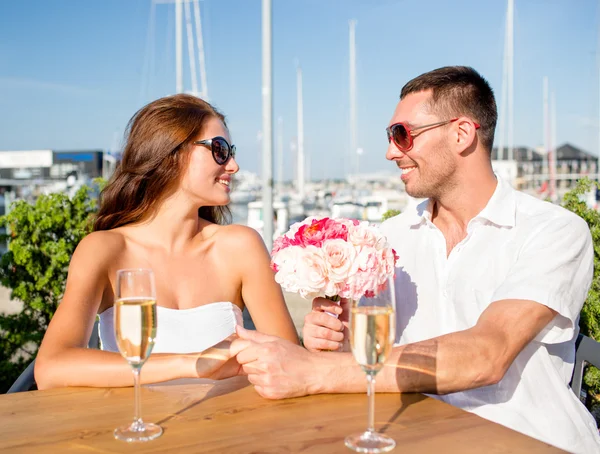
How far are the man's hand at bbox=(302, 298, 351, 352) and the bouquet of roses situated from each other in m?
0.19

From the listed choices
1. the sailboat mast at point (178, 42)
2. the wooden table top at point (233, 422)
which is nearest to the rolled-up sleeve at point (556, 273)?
the wooden table top at point (233, 422)

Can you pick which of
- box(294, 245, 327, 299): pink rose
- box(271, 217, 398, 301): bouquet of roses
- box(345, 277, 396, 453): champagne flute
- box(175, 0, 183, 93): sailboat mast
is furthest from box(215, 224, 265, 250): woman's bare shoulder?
box(175, 0, 183, 93): sailboat mast

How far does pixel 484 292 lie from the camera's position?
8.91ft

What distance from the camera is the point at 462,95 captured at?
3113 mm

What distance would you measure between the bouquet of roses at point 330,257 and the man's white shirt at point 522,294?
0.65 meters

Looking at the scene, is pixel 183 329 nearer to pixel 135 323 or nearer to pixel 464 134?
pixel 135 323

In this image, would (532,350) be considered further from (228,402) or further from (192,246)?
(192,246)

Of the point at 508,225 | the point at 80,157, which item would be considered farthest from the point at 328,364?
the point at 80,157

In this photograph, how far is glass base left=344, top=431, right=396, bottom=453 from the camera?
155 cm

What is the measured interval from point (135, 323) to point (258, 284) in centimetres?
174

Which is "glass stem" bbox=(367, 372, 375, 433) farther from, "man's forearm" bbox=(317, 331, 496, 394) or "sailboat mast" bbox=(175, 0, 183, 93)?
"sailboat mast" bbox=(175, 0, 183, 93)

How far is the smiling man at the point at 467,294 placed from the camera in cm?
204

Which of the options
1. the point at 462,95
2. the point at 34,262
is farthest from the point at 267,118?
the point at 462,95

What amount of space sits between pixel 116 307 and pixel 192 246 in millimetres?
1741
